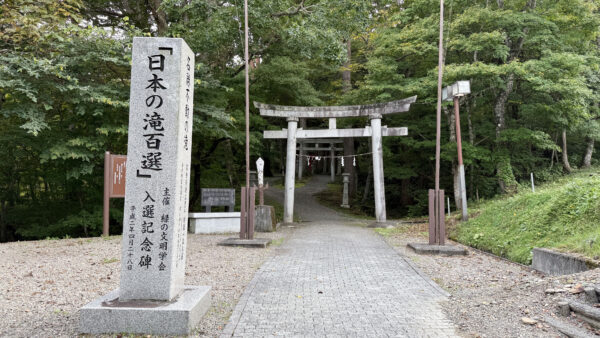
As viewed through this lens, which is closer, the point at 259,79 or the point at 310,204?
the point at 259,79

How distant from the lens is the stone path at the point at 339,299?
3.92m

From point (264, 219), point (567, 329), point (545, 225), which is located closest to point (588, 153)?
point (545, 225)

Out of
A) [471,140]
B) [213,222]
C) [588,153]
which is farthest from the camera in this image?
[588,153]

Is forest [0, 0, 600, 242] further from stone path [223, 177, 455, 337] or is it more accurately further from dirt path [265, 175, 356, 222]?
stone path [223, 177, 455, 337]

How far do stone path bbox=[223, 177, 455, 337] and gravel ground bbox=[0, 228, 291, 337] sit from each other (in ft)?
1.04

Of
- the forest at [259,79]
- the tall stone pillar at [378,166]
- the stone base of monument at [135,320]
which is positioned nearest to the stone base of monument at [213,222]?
the forest at [259,79]

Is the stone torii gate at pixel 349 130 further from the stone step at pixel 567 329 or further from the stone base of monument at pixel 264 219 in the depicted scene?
the stone step at pixel 567 329

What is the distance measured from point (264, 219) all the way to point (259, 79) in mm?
6445

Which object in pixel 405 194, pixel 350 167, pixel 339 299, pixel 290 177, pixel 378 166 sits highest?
pixel 350 167

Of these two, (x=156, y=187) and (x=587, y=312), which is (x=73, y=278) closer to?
(x=156, y=187)

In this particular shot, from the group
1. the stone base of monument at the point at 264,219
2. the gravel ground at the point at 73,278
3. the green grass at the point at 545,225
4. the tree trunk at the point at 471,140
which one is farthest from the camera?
the tree trunk at the point at 471,140

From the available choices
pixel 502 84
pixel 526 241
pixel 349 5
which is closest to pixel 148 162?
pixel 526 241

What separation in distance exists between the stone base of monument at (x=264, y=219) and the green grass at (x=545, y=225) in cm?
619

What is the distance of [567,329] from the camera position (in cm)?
368
